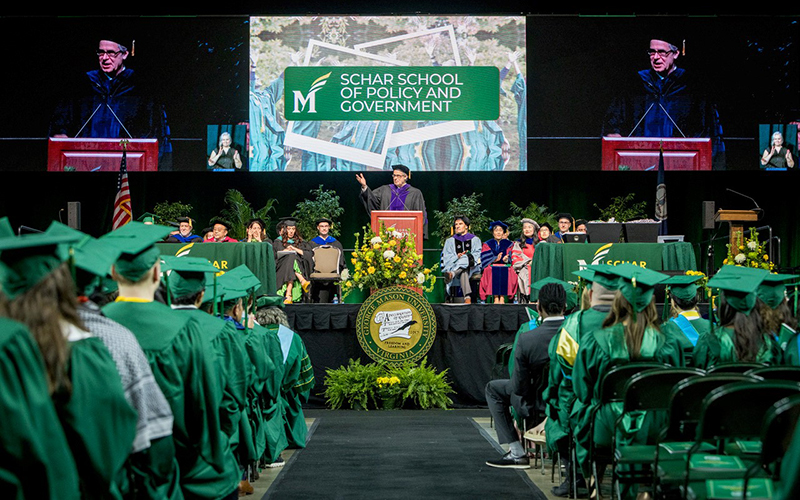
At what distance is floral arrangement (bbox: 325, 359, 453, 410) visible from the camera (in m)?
10.6

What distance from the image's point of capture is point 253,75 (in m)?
14.5

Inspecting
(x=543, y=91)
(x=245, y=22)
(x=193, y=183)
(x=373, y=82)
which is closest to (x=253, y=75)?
(x=245, y=22)

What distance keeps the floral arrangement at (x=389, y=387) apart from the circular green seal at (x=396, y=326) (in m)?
0.15

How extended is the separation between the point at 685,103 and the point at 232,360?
1185cm

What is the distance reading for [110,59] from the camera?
1455 centimetres

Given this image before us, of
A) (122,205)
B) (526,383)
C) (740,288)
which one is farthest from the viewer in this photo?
(122,205)

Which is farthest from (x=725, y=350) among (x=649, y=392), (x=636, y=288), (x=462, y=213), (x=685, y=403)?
(x=462, y=213)

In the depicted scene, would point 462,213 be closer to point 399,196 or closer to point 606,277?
point 399,196

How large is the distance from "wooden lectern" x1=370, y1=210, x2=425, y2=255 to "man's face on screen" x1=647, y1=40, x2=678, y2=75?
5030 millimetres

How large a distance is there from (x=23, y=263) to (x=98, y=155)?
43.9 ft

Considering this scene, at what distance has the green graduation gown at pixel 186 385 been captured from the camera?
3.09m

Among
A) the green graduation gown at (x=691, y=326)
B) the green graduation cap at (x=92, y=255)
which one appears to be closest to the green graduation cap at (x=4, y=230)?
the green graduation cap at (x=92, y=255)

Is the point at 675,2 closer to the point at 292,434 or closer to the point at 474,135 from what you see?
the point at 474,135

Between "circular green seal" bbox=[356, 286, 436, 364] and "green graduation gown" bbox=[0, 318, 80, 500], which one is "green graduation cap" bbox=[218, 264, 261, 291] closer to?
"green graduation gown" bbox=[0, 318, 80, 500]
